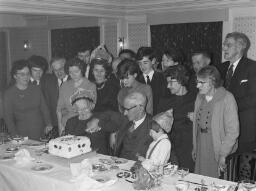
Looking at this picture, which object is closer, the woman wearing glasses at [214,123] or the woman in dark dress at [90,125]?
the woman wearing glasses at [214,123]

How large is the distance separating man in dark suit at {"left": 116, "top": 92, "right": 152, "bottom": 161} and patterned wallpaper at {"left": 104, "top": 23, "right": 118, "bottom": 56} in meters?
4.33

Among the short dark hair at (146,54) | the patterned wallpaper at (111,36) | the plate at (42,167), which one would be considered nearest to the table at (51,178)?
the plate at (42,167)

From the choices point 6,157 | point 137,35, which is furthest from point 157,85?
point 137,35

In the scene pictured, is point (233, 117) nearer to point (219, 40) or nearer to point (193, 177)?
point (193, 177)

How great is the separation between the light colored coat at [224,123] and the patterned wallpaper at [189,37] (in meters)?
2.55

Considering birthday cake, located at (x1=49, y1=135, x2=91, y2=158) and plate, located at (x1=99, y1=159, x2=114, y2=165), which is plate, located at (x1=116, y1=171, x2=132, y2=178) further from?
birthday cake, located at (x1=49, y1=135, x2=91, y2=158)

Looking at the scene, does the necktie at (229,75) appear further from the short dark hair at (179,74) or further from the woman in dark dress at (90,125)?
the woman in dark dress at (90,125)

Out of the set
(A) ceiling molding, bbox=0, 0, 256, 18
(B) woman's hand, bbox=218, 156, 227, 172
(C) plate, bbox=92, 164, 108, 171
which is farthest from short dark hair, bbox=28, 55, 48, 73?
(B) woman's hand, bbox=218, 156, 227, 172

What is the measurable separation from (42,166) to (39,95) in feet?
4.52

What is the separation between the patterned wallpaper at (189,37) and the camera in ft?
20.3

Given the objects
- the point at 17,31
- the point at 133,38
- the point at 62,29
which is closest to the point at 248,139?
the point at 133,38

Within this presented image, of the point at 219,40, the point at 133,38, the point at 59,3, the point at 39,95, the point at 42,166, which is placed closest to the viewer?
the point at 42,166

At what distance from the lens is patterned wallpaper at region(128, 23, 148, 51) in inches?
287

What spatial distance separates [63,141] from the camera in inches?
129
